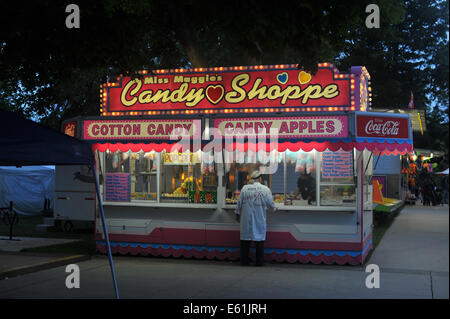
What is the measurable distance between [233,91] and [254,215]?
109 inches

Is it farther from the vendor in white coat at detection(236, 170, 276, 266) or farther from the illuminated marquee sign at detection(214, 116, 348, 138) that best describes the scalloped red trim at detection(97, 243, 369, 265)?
the illuminated marquee sign at detection(214, 116, 348, 138)

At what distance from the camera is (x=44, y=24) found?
28.5 feet

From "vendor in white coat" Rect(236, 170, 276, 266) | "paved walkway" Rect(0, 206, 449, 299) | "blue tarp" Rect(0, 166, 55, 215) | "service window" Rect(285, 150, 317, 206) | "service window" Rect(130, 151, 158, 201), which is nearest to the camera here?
"paved walkway" Rect(0, 206, 449, 299)

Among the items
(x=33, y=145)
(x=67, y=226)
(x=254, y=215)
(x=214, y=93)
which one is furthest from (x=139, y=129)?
(x=67, y=226)

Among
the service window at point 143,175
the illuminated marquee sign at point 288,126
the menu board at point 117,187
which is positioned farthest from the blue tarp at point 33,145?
the menu board at point 117,187

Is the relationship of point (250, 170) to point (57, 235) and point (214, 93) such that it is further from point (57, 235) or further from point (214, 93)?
point (57, 235)

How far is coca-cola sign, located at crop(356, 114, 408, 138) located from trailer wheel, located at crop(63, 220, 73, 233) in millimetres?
11057

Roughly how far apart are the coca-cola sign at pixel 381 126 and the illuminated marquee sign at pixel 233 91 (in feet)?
1.57

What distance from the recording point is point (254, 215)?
10.3 m

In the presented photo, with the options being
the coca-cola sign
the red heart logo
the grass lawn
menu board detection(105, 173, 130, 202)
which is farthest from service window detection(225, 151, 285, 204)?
the grass lawn

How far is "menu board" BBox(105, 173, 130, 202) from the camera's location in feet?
38.8

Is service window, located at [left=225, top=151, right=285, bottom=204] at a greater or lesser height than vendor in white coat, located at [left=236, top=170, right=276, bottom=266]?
greater
